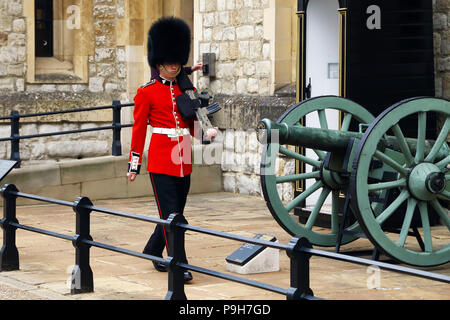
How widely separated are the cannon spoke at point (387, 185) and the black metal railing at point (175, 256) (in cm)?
168

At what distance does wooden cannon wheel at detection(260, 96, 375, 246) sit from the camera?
7.40 m

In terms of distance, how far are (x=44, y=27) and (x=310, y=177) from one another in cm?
803

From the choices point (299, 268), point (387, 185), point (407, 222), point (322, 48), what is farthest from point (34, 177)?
point (299, 268)

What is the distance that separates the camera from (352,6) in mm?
8570

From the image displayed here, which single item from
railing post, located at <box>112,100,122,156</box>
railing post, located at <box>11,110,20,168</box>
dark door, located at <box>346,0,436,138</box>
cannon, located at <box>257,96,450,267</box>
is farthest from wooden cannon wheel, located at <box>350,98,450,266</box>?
railing post, located at <box>11,110,20,168</box>

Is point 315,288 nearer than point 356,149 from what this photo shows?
Yes

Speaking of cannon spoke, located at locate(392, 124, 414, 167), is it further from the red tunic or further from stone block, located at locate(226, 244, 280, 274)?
the red tunic

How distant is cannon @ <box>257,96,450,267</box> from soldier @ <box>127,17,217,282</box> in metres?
0.57

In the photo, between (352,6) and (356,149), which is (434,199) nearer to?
(356,149)

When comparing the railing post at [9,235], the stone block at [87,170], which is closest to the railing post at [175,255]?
the railing post at [9,235]

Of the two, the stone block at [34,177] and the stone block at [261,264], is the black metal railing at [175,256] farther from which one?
the stone block at [34,177]
